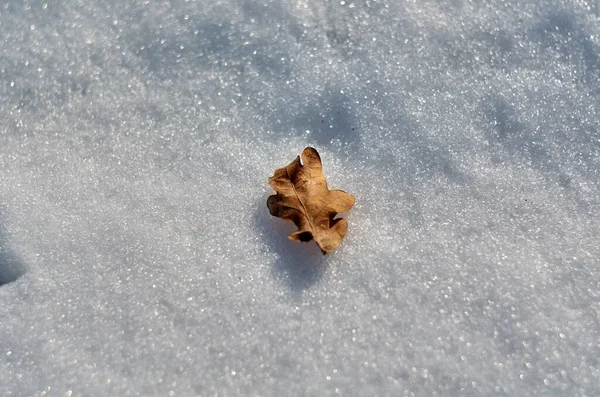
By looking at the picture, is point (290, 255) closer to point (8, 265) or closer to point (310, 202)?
point (310, 202)

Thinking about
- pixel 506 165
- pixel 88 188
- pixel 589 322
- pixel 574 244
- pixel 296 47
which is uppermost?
pixel 296 47

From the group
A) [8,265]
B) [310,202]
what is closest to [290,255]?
[310,202]

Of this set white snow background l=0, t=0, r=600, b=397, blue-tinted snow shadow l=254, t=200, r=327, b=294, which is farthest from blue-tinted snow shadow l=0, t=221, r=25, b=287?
blue-tinted snow shadow l=254, t=200, r=327, b=294

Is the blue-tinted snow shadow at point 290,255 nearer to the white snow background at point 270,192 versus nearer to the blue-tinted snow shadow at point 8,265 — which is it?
the white snow background at point 270,192

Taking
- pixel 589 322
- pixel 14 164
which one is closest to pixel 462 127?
pixel 589 322

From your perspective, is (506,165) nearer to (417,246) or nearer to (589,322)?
(417,246)
